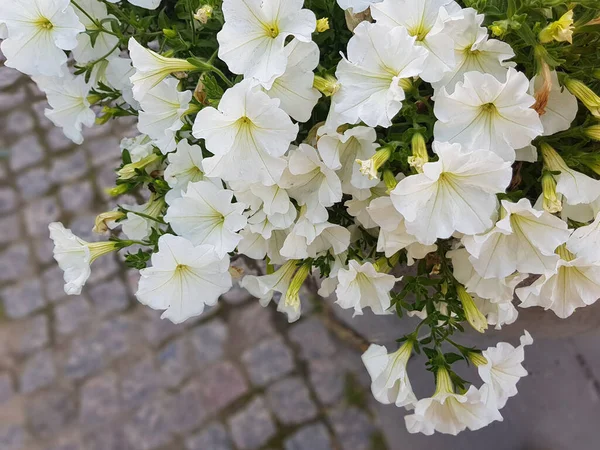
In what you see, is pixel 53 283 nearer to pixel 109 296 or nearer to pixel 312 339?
pixel 109 296

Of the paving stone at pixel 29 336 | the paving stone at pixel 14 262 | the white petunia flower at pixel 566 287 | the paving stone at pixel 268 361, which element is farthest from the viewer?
the paving stone at pixel 14 262

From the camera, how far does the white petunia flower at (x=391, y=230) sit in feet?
2.04

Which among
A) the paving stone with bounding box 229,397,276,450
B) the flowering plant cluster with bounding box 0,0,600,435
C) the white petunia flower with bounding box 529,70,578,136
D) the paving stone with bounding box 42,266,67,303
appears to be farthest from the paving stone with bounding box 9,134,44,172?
the white petunia flower with bounding box 529,70,578,136

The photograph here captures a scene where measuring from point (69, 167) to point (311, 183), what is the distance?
187 centimetres

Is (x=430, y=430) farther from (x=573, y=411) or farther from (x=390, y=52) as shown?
(x=573, y=411)

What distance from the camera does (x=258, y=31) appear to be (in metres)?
0.62

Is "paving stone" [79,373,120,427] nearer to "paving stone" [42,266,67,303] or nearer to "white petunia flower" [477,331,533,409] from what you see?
"paving stone" [42,266,67,303]

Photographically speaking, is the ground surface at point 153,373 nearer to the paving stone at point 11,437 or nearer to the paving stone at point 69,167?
the paving stone at point 11,437

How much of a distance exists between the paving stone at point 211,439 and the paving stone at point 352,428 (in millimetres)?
354

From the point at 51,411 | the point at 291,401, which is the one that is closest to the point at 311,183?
the point at 291,401

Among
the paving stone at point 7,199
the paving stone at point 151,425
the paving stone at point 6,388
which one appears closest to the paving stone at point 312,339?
the paving stone at point 151,425

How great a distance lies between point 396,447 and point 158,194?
Result: 1.26m

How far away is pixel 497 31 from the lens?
0.57 metres

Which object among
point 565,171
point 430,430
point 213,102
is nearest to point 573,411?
point 430,430
